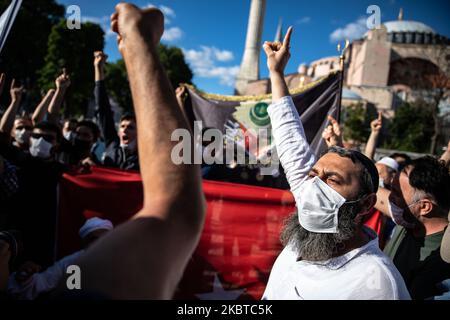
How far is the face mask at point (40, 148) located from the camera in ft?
9.83

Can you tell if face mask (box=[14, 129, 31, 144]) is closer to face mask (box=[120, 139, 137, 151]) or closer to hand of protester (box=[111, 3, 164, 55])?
Answer: face mask (box=[120, 139, 137, 151])

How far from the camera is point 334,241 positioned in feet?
4.94

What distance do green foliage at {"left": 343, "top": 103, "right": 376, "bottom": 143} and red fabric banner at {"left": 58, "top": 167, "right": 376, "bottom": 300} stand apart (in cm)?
3387

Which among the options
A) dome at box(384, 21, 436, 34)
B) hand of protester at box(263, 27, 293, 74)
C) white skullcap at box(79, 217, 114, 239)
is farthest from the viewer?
dome at box(384, 21, 436, 34)

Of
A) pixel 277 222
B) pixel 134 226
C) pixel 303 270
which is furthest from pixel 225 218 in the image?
pixel 134 226

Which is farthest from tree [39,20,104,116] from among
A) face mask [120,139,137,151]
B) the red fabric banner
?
the red fabric banner

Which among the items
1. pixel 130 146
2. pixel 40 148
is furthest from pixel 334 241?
pixel 40 148

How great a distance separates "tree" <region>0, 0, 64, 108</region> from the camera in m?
28.5

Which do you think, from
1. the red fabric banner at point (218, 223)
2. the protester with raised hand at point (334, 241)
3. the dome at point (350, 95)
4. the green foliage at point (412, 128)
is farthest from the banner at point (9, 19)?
the dome at point (350, 95)

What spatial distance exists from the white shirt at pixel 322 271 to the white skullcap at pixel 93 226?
1.62 metres

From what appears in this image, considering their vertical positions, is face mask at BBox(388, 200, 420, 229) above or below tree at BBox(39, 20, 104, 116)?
below

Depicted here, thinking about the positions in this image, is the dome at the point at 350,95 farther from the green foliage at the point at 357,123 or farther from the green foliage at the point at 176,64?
the green foliage at the point at 176,64

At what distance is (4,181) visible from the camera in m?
2.19
